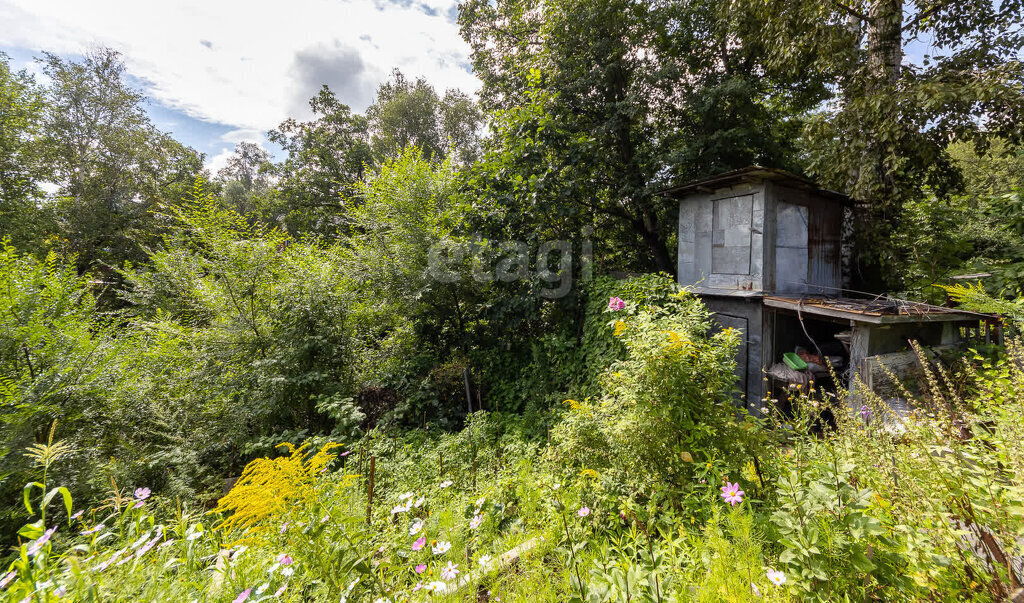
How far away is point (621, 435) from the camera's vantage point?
8.18ft

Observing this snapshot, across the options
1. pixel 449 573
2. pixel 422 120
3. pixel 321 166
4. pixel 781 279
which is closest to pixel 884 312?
pixel 781 279

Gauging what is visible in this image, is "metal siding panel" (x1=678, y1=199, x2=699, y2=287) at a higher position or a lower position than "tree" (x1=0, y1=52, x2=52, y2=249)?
lower

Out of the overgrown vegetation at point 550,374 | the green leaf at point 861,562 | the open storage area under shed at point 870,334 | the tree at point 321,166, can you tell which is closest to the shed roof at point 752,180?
the overgrown vegetation at point 550,374

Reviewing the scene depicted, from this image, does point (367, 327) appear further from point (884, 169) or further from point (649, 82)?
point (884, 169)

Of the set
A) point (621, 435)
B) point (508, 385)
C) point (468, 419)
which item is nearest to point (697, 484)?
point (621, 435)

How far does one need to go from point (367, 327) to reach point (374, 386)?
1168mm

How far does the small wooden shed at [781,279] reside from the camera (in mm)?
4715

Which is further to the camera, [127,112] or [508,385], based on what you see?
[127,112]

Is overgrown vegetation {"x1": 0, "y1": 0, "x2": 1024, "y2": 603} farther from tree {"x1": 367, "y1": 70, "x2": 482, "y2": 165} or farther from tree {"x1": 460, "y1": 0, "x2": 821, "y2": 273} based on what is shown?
tree {"x1": 367, "y1": 70, "x2": 482, "y2": 165}

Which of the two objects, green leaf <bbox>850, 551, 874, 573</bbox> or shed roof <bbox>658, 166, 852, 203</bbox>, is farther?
shed roof <bbox>658, 166, 852, 203</bbox>

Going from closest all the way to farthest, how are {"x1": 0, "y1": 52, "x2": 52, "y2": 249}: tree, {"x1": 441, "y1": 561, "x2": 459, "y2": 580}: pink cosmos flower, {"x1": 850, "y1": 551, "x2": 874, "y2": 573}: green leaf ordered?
1. {"x1": 850, "y1": 551, "x2": 874, "y2": 573}: green leaf
2. {"x1": 441, "y1": 561, "x2": 459, "y2": 580}: pink cosmos flower
3. {"x1": 0, "y1": 52, "x2": 52, "y2": 249}: tree

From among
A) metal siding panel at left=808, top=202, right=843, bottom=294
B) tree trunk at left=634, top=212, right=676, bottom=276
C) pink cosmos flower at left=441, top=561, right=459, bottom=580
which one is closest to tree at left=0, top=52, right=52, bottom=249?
pink cosmos flower at left=441, top=561, right=459, bottom=580

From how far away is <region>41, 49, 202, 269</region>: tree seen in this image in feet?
44.7

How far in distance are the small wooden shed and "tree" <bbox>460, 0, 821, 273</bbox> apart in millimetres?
1836
